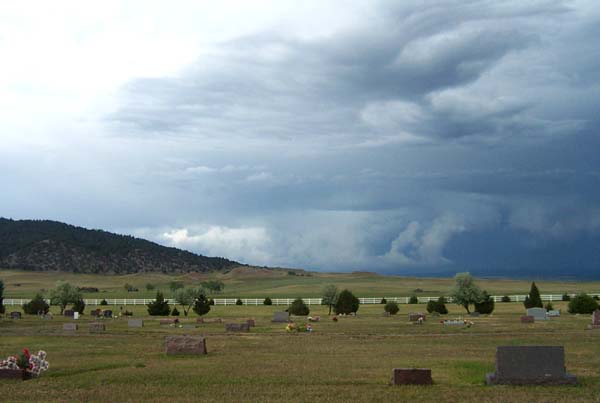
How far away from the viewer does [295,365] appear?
24.8 metres

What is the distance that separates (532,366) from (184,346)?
14404 mm

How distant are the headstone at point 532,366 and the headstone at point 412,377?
1.91m

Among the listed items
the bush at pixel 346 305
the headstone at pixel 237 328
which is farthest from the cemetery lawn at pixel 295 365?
the bush at pixel 346 305

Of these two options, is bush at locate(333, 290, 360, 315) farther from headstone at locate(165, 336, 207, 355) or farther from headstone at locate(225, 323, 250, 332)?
headstone at locate(165, 336, 207, 355)

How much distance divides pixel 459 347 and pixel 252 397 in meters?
15.9

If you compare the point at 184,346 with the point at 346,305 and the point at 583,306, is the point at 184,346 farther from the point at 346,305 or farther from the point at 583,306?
the point at 583,306

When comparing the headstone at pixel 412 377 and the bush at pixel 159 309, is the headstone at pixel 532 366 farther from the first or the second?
the bush at pixel 159 309

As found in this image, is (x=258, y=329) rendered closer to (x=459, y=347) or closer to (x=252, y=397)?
(x=459, y=347)

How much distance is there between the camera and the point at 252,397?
1783cm

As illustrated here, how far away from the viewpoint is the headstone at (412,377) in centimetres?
1947

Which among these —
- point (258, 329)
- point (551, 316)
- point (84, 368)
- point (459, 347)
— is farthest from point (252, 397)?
point (551, 316)

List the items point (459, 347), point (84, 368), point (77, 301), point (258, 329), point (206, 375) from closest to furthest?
point (206, 375) < point (84, 368) < point (459, 347) < point (258, 329) < point (77, 301)

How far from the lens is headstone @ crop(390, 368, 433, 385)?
63.9ft

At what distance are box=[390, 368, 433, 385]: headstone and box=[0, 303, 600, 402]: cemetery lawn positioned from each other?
0.44m
